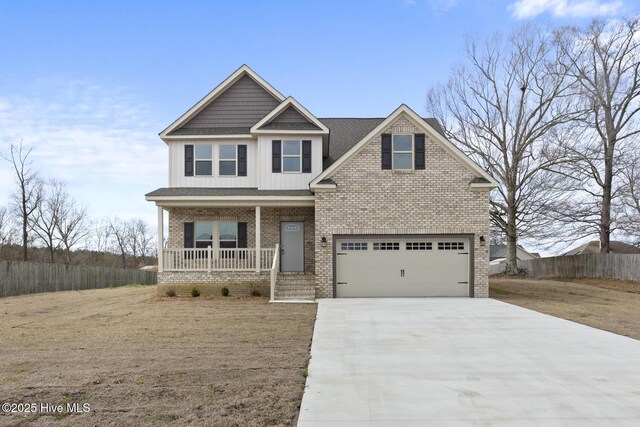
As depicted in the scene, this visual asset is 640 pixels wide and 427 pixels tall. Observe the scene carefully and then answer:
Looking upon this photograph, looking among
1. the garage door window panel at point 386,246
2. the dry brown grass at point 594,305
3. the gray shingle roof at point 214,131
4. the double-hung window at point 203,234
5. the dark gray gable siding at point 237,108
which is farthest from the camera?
the dark gray gable siding at point 237,108

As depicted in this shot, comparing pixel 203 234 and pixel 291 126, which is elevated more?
pixel 291 126

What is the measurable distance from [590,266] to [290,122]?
21.4 m

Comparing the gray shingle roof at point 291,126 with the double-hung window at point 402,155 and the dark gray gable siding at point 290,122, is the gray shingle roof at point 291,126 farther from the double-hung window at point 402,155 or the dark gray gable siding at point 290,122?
the double-hung window at point 402,155

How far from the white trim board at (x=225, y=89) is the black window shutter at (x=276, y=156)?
2.30 m

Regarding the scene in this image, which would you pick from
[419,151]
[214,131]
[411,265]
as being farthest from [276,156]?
[411,265]

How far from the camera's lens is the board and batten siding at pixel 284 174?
19.7m

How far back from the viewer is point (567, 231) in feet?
108

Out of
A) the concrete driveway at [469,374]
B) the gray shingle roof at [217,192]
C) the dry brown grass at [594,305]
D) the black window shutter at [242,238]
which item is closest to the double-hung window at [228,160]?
the gray shingle roof at [217,192]

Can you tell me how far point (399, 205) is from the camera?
1827 cm

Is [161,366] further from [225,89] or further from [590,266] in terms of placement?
[590,266]

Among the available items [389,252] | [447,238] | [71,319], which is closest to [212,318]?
[71,319]

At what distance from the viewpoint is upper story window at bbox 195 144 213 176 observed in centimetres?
2044

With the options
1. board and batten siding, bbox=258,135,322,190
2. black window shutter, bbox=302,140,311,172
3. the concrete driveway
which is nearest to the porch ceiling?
board and batten siding, bbox=258,135,322,190

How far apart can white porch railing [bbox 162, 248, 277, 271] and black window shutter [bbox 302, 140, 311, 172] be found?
3.32 m
